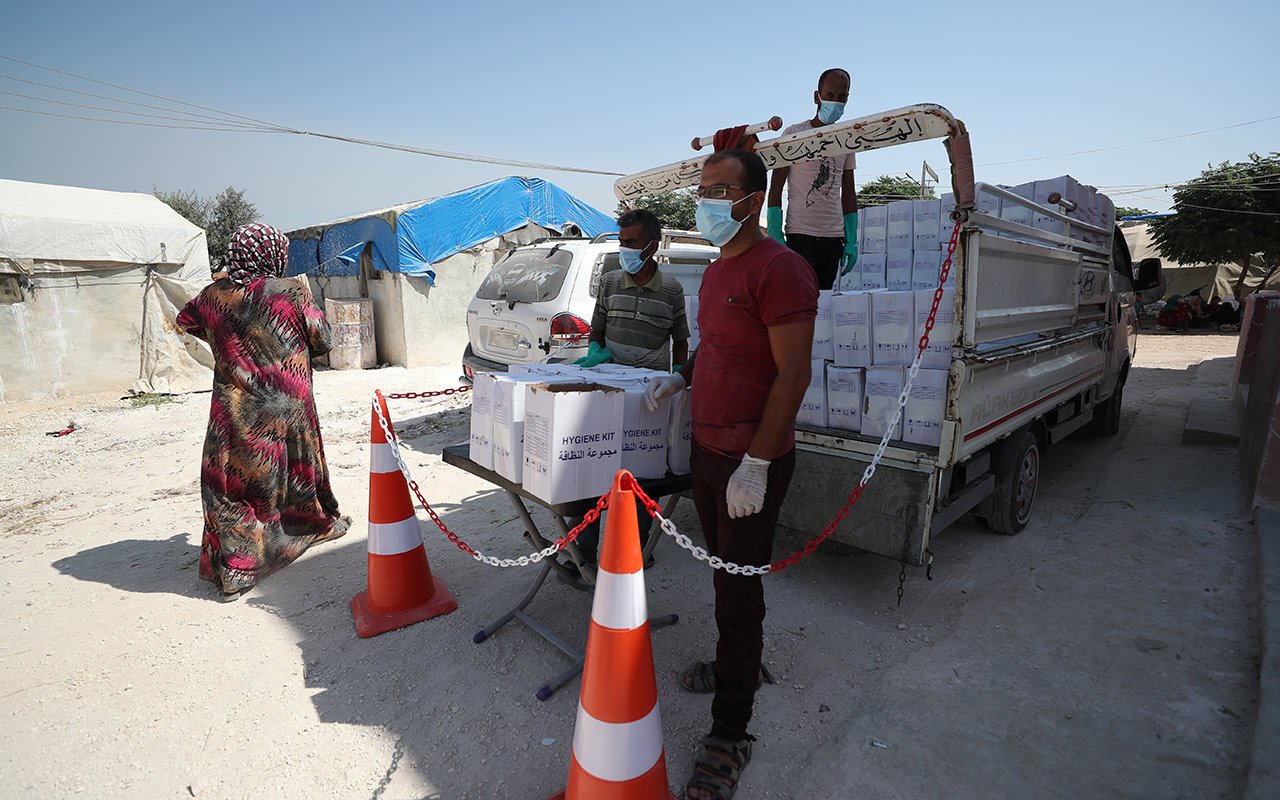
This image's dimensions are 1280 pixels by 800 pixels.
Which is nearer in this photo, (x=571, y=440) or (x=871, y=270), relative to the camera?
(x=571, y=440)

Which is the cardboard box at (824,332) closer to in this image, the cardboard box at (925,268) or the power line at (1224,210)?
the cardboard box at (925,268)

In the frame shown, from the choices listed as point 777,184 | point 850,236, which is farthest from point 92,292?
point 850,236

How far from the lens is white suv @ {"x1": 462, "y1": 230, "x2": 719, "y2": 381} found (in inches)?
228

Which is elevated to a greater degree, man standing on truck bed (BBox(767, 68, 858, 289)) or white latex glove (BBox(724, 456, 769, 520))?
man standing on truck bed (BBox(767, 68, 858, 289))

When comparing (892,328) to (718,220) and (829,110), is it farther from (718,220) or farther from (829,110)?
(718,220)

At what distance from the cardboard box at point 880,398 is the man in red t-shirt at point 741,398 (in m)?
1.24

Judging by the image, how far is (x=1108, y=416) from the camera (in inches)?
272

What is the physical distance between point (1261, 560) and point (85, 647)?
6.13 m

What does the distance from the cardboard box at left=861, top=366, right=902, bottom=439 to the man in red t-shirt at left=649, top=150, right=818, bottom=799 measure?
4.06ft

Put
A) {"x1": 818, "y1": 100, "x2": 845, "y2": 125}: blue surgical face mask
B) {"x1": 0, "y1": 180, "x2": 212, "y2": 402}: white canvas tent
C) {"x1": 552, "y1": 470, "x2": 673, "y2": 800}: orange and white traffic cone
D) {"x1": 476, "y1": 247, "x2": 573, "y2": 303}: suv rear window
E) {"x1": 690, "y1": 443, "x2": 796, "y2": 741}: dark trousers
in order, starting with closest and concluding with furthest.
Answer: {"x1": 552, "y1": 470, "x2": 673, "y2": 800}: orange and white traffic cone < {"x1": 690, "y1": 443, "x2": 796, "y2": 741}: dark trousers < {"x1": 818, "y1": 100, "x2": 845, "y2": 125}: blue surgical face mask < {"x1": 476, "y1": 247, "x2": 573, "y2": 303}: suv rear window < {"x1": 0, "y1": 180, "x2": 212, "y2": 402}: white canvas tent

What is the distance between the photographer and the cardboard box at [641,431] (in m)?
2.61

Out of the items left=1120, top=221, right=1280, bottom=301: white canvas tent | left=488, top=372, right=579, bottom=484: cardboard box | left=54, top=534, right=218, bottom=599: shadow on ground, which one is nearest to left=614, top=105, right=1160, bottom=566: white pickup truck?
left=488, top=372, right=579, bottom=484: cardboard box

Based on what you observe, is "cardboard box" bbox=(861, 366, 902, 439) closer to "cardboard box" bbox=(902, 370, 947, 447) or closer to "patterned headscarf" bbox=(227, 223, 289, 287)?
"cardboard box" bbox=(902, 370, 947, 447)

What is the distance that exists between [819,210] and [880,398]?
1310 millimetres
